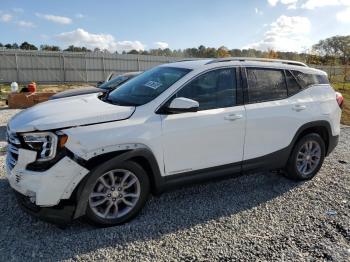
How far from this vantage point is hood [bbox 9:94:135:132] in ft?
11.0

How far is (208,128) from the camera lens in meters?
4.01

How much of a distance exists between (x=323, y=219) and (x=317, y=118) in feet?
5.46

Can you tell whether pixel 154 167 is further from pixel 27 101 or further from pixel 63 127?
pixel 27 101

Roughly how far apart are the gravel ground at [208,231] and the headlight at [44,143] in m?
0.87

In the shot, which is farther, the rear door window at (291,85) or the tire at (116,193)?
the rear door window at (291,85)

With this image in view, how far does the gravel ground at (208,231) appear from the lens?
3.26 m

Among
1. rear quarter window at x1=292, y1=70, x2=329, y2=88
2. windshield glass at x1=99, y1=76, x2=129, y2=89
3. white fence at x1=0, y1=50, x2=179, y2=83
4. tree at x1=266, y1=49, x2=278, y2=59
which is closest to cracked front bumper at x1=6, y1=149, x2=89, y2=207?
rear quarter window at x1=292, y1=70, x2=329, y2=88

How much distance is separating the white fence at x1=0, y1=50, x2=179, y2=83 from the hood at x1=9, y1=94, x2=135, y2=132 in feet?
74.6

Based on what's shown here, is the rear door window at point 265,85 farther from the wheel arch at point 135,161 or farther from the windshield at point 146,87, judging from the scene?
the wheel arch at point 135,161

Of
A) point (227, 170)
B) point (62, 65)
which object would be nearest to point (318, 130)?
point (227, 170)

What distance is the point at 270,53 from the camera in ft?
121

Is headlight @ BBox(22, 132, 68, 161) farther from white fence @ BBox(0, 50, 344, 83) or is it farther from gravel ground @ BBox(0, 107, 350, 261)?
white fence @ BBox(0, 50, 344, 83)

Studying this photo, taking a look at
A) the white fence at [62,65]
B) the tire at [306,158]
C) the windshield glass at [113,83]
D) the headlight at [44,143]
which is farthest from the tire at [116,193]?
the white fence at [62,65]

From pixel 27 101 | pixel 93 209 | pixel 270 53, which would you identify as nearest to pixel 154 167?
pixel 93 209
